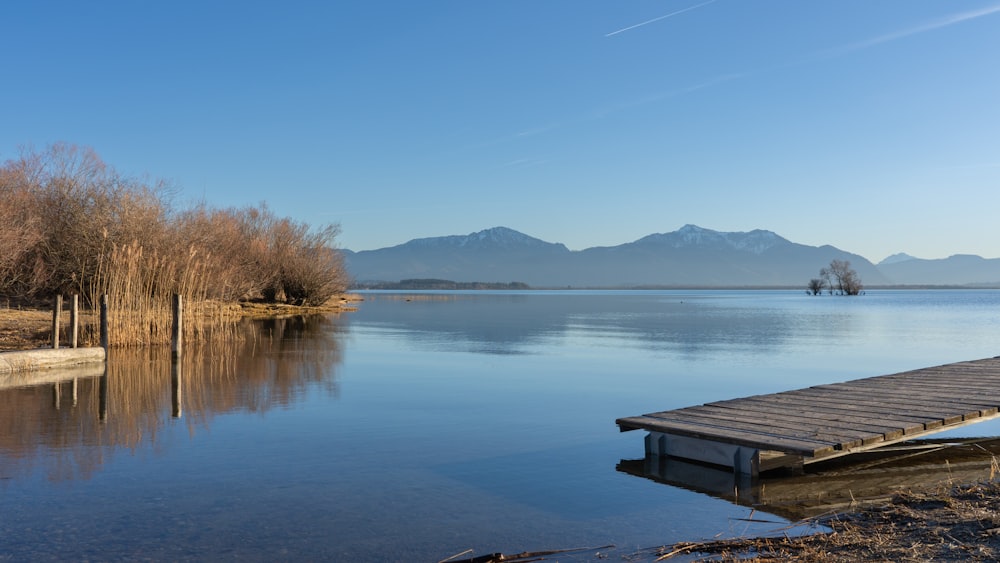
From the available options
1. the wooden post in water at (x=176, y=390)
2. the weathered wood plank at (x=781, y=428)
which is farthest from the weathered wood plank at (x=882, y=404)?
the wooden post in water at (x=176, y=390)

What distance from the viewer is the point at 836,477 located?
763 cm

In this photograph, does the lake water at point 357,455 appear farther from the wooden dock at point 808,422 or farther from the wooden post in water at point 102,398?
the wooden dock at point 808,422

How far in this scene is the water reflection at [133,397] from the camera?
8.38 m

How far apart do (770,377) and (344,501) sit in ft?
35.5

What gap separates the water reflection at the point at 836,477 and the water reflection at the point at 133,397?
5.83 metres

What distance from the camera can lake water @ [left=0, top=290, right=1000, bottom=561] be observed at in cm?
572

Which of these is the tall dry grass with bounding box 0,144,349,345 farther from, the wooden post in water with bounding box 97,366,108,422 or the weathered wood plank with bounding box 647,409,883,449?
the weathered wood plank with bounding box 647,409,883,449

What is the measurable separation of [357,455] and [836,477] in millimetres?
4978

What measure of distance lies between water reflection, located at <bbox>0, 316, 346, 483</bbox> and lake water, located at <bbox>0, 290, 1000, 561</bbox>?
0.05m

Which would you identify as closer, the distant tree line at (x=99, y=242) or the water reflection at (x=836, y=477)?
the water reflection at (x=836, y=477)

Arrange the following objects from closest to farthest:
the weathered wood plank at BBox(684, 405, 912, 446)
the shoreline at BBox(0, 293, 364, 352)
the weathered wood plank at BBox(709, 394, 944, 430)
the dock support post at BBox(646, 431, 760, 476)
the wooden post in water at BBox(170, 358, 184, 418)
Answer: the dock support post at BBox(646, 431, 760, 476), the weathered wood plank at BBox(684, 405, 912, 446), the weathered wood plank at BBox(709, 394, 944, 430), the wooden post in water at BBox(170, 358, 184, 418), the shoreline at BBox(0, 293, 364, 352)

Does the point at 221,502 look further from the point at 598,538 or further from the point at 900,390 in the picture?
the point at 900,390

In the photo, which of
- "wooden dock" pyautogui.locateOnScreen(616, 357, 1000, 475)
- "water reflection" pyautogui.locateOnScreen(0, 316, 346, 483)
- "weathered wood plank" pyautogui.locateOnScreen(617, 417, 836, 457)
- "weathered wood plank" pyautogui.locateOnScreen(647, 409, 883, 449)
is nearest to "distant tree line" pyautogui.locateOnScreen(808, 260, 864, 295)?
"water reflection" pyautogui.locateOnScreen(0, 316, 346, 483)

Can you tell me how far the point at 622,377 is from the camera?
1534cm
